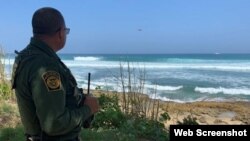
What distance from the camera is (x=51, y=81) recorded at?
2.34 meters

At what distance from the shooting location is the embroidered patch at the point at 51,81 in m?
2.33

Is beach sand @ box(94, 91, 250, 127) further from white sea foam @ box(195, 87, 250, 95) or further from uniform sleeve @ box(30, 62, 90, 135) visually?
uniform sleeve @ box(30, 62, 90, 135)

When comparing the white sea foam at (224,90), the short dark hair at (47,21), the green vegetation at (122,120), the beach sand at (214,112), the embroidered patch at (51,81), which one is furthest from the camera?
the white sea foam at (224,90)

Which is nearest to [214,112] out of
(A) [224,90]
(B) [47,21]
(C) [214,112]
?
(C) [214,112]

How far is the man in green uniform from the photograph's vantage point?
2.35 m

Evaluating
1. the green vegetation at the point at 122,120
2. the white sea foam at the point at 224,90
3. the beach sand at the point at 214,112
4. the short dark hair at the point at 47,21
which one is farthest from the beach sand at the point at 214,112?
the short dark hair at the point at 47,21

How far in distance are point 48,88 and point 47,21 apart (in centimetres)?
41

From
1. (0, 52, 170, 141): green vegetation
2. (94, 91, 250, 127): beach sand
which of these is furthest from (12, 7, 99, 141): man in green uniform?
(94, 91, 250, 127): beach sand

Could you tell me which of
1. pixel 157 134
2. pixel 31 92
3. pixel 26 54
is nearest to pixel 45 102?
pixel 31 92

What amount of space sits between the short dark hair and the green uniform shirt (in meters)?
0.08

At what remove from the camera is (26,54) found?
253 cm

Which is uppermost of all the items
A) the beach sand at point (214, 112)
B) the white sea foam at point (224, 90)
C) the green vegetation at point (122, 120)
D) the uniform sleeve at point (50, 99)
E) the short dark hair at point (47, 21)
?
the short dark hair at point (47, 21)

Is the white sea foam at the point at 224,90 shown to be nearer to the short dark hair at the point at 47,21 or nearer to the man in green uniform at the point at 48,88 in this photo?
the man in green uniform at the point at 48,88

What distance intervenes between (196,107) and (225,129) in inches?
380
